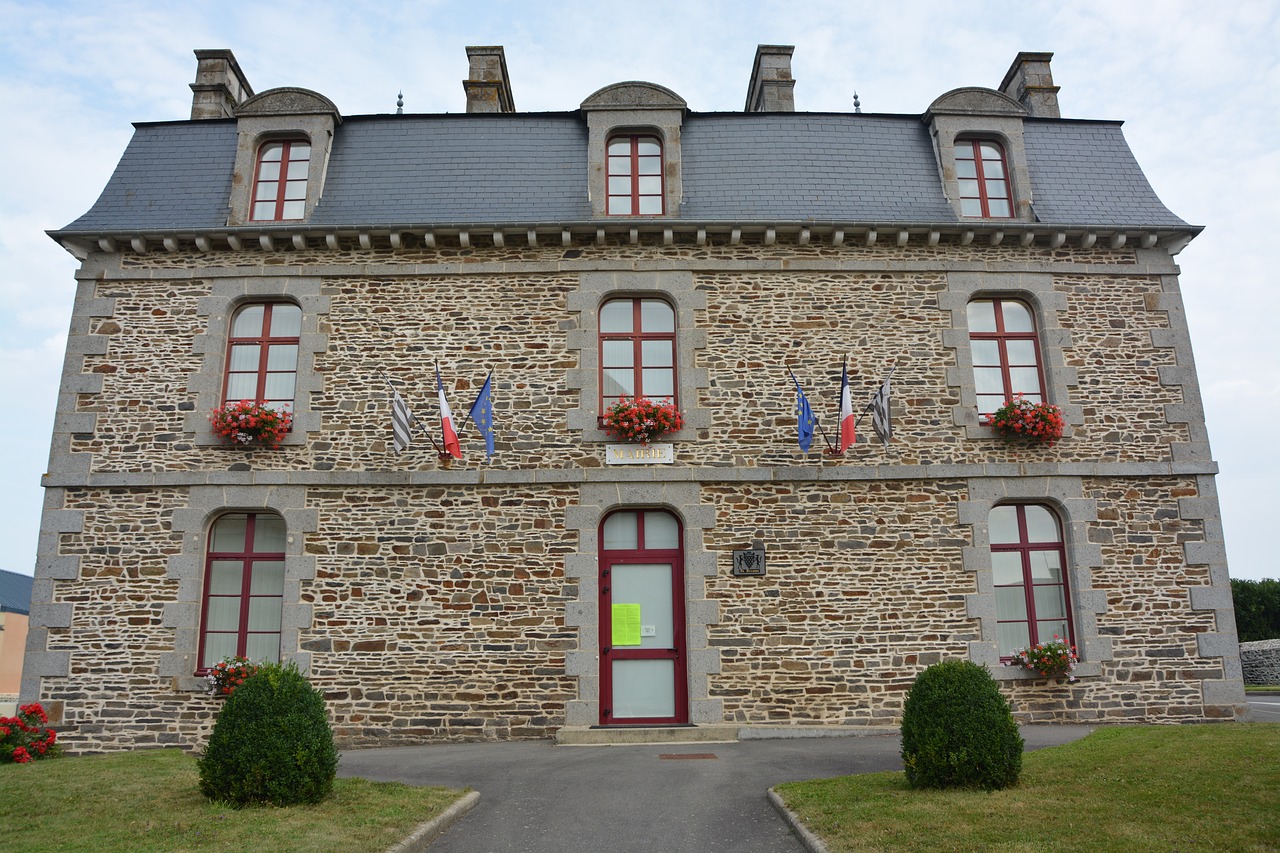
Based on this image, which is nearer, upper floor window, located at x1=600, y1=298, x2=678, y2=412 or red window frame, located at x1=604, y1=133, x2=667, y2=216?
upper floor window, located at x1=600, y1=298, x2=678, y2=412

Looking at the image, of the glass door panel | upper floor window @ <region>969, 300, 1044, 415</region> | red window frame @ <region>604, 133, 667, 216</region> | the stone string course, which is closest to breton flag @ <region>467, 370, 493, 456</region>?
the stone string course

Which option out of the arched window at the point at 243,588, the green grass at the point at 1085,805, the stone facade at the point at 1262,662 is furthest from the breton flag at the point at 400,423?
the stone facade at the point at 1262,662

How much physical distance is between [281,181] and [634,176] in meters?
4.40

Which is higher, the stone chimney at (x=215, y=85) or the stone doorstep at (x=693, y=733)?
the stone chimney at (x=215, y=85)

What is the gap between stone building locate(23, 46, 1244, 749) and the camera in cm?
992

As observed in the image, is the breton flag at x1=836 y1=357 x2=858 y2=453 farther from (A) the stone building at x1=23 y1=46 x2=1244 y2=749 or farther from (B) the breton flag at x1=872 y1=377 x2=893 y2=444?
(A) the stone building at x1=23 y1=46 x2=1244 y2=749

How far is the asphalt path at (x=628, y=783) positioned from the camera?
589 centimetres

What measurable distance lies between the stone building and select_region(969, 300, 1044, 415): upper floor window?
4 centimetres

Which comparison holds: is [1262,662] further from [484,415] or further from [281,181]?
[281,181]

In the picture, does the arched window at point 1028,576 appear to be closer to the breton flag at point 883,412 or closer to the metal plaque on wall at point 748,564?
the breton flag at point 883,412

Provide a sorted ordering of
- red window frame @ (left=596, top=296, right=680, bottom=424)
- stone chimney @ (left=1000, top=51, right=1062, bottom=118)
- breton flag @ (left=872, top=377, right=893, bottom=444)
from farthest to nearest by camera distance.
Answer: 1. stone chimney @ (left=1000, top=51, right=1062, bottom=118)
2. red window frame @ (left=596, top=296, right=680, bottom=424)
3. breton flag @ (left=872, top=377, right=893, bottom=444)

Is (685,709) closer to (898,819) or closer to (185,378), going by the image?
(898,819)

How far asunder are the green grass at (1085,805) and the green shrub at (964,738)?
0.13 metres

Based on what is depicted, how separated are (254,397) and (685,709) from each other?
6085 millimetres
